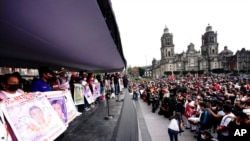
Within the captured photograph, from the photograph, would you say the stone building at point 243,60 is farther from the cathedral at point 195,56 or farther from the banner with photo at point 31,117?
the banner with photo at point 31,117

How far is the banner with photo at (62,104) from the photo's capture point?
329cm

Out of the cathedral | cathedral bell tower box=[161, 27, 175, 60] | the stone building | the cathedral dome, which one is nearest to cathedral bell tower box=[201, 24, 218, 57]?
the cathedral

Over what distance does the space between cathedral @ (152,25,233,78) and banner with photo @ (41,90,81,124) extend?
11443 centimetres

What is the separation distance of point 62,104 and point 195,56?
12191cm

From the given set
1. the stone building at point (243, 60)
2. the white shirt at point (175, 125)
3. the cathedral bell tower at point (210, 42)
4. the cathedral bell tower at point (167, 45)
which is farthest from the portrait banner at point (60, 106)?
the cathedral bell tower at point (210, 42)

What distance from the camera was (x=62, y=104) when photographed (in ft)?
11.8

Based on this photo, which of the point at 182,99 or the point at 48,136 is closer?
the point at 48,136

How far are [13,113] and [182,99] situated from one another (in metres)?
13.7

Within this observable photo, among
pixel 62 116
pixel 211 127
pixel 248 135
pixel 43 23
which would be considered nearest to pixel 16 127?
pixel 62 116

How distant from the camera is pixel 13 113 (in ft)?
7.37

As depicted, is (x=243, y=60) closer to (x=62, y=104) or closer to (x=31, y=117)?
(x=62, y=104)

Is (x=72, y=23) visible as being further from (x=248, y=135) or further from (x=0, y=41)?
(x=248, y=135)

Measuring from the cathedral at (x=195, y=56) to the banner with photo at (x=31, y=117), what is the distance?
116 m

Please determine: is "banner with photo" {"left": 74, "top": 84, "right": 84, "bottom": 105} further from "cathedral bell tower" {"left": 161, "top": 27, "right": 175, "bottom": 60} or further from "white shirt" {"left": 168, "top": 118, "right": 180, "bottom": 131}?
"cathedral bell tower" {"left": 161, "top": 27, "right": 175, "bottom": 60}
